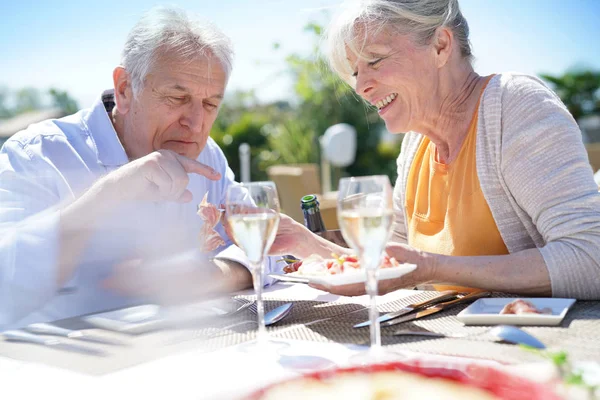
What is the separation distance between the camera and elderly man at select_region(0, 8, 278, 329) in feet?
5.56

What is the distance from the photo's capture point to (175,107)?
2277mm

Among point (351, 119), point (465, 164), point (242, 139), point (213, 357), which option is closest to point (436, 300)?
point (213, 357)

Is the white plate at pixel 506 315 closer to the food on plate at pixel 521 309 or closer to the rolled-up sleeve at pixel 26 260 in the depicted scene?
the food on plate at pixel 521 309

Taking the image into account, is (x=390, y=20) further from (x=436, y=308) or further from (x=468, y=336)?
(x=468, y=336)

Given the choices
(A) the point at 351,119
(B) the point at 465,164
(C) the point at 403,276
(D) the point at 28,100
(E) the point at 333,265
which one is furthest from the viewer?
(D) the point at 28,100

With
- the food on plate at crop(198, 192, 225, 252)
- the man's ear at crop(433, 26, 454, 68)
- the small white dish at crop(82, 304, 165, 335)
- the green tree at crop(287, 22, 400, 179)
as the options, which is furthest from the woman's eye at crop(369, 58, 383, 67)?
the green tree at crop(287, 22, 400, 179)

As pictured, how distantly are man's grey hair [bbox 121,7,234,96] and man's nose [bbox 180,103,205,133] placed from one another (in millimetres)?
181

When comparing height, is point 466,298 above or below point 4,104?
below

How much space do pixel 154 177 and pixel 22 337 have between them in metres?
0.54

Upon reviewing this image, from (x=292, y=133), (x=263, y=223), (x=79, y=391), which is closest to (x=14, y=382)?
(x=79, y=391)

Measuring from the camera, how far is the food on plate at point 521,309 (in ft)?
4.25

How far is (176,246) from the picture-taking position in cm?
242

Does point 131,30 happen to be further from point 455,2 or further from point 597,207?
point 597,207

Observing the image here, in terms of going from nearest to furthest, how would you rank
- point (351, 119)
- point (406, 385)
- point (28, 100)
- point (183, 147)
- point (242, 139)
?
point (406, 385), point (183, 147), point (351, 119), point (242, 139), point (28, 100)
